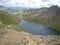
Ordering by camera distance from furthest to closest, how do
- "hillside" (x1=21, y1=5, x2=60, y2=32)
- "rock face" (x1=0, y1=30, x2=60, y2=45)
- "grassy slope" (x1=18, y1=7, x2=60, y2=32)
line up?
1. "grassy slope" (x1=18, y1=7, x2=60, y2=32)
2. "hillside" (x1=21, y1=5, x2=60, y2=32)
3. "rock face" (x1=0, y1=30, x2=60, y2=45)

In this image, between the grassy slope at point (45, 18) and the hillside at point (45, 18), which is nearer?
the hillside at point (45, 18)

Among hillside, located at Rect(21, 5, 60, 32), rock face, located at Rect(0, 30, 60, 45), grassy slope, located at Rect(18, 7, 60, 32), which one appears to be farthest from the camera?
grassy slope, located at Rect(18, 7, 60, 32)

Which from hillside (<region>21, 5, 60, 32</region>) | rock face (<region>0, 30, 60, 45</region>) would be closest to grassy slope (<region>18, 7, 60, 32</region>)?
hillside (<region>21, 5, 60, 32</region>)

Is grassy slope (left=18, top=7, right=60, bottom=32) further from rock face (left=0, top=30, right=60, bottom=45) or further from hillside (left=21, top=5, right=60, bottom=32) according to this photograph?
rock face (left=0, top=30, right=60, bottom=45)

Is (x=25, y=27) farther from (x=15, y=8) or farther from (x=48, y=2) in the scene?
(x=48, y=2)

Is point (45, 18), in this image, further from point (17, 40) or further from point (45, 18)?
point (17, 40)

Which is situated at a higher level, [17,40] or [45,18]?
[45,18]

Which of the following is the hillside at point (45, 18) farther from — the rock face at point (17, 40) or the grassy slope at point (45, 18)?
the rock face at point (17, 40)

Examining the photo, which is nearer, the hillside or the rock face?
the rock face

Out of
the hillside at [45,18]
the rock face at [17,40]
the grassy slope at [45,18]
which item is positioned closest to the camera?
the rock face at [17,40]

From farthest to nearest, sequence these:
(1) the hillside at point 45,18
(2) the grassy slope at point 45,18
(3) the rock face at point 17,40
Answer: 1. (2) the grassy slope at point 45,18
2. (1) the hillside at point 45,18
3. (3) the rock face at point 17,40

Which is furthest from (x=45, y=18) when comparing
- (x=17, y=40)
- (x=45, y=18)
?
(x=17, y=40)

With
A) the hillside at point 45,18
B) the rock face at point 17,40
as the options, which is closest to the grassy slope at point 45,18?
the hillside at point 45,18
